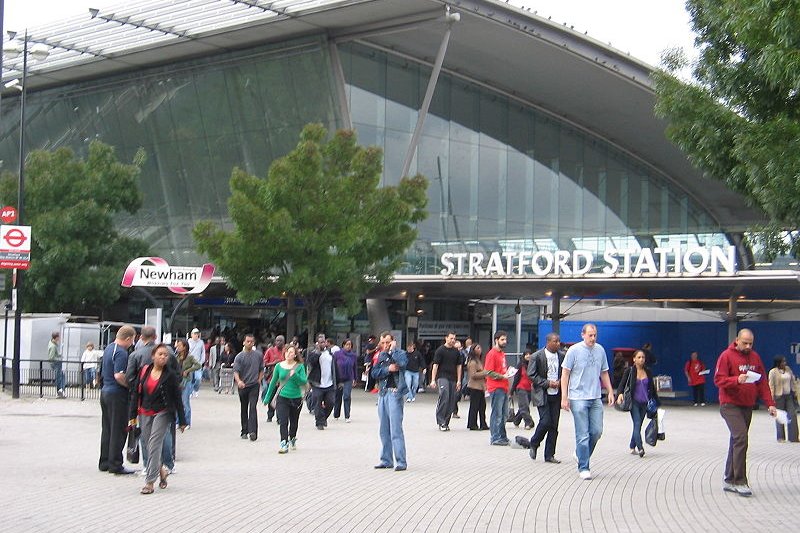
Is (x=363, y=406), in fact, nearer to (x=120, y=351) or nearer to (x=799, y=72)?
(x=120, y=351)

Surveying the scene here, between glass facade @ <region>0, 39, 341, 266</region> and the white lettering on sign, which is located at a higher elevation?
glass facade @ <region>0, 39, 341, 266</region>

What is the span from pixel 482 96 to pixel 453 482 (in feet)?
98.7

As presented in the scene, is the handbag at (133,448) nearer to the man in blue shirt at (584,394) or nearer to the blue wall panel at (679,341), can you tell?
the man in blue shirt at (584,394)

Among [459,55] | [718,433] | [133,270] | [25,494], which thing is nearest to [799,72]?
[25,494]

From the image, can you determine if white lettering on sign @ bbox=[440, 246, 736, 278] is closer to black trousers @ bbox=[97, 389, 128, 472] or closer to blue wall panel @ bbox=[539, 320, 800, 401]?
blue wall panel @ bbox=[539, 320, 800, 401]

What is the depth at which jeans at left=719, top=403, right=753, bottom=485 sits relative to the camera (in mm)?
11719

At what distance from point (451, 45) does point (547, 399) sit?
25199 millimetres

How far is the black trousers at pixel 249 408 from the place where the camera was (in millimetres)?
17719

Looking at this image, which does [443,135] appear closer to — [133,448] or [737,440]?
[133,448]

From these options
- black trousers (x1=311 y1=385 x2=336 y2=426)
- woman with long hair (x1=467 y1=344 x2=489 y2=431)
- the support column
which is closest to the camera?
woman with long hair (x1=467 y1=344 x2=489 y2=431)

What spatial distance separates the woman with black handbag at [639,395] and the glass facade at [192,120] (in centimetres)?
2394

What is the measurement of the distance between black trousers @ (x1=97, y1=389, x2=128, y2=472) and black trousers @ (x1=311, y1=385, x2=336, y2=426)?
6.77 meters

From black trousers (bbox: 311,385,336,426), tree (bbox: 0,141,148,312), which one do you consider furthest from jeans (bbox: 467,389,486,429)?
tree (bbox: 0,141,148,312)

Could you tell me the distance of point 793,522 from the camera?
33.3 ft
